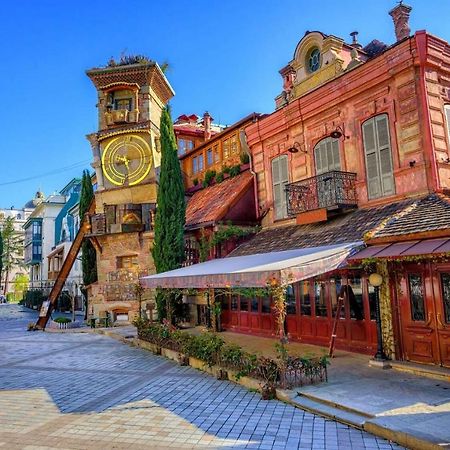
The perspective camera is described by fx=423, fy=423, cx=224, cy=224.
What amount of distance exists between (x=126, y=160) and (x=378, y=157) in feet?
48.6

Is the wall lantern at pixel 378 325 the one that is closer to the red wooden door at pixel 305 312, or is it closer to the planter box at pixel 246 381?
the planter box at pixel 246 381

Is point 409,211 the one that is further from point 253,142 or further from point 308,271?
point 253,142

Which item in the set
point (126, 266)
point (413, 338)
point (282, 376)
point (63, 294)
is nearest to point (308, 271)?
point (282, 376)

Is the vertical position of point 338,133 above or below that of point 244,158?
below

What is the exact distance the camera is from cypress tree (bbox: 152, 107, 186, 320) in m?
17.0

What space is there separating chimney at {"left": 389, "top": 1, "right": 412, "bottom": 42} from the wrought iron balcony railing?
16.8 ft

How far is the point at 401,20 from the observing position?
13070 mm

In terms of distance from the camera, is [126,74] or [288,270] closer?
[288,270]

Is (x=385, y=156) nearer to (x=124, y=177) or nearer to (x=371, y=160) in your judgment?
(x=371, y=160)

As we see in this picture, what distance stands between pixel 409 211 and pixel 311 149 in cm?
443

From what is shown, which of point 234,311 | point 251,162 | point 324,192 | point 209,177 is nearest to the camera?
point 324,192

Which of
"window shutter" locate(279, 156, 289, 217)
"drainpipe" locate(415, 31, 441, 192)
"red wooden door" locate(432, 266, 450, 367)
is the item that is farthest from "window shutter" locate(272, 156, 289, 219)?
"red wooden door" locate(432, 266, 450, 367)

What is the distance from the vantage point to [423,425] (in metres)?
5.51

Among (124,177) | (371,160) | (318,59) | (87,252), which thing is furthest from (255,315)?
(87,252)
